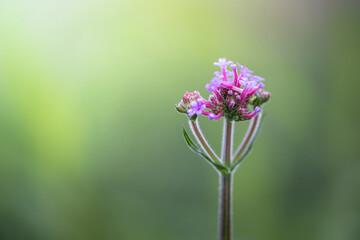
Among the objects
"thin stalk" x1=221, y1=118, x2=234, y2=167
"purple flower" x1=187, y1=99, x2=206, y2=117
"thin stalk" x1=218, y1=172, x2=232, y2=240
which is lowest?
"thin stalk" x1=218, y1=172, x2=232, y2=240

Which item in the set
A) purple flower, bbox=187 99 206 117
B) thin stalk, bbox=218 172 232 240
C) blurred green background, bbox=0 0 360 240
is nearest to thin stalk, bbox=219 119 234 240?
thin stalk, bbox=218 172 232 240

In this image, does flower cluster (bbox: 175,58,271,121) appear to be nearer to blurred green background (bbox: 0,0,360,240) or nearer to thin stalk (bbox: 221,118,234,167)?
thin stalk (bbox: 221,118,234,167)

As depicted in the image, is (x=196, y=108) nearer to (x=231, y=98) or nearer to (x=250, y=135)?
(x=231, y=98)

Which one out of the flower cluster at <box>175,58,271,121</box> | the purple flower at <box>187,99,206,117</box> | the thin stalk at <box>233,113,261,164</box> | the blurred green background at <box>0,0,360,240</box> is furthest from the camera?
the blurred green background at <box>0,0,360,240</box>

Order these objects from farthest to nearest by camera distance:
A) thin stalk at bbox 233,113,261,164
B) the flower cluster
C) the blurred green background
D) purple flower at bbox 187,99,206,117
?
the blurred green background → thin stalk at bbox 233,113,261,164 → the flower cluster → purple flower at bbox 187,99,206,117

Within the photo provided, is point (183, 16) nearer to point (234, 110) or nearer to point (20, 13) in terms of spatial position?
point (20, 13)

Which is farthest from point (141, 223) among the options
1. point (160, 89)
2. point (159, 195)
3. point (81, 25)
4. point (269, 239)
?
point (81, 25)
